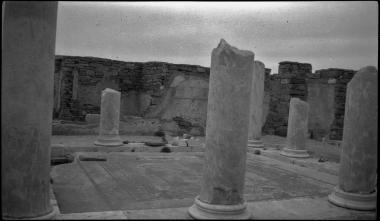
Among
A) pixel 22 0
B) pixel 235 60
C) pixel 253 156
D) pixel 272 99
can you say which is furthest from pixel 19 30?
pixel 272 99

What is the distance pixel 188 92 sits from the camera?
1655cm

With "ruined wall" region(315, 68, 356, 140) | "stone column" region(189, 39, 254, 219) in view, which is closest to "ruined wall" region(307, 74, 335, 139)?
"ruined wall" region(315, 68, 356, 140)

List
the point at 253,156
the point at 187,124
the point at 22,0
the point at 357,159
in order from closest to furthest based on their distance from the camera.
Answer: the point at 22,0 < the point at 357,159 < the point at 253,156 < the point at 187,124

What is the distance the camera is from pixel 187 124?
15.7 metres

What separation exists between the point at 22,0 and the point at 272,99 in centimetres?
1437

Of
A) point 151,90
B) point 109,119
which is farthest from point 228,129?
point 151,90

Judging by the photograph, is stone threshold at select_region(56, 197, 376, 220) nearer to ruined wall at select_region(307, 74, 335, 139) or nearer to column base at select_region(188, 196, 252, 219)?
column base at select_region(188, 196, 252, 219)

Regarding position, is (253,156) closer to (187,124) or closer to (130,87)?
(187,124)

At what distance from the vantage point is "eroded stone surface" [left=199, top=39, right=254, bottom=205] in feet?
14.0

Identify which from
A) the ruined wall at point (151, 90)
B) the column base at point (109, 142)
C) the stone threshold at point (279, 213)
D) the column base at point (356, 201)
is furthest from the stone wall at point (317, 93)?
Result: the column base at point (356, 201)

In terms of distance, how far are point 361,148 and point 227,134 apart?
2.16m

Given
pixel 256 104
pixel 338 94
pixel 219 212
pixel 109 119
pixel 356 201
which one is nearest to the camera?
pixel 219 212

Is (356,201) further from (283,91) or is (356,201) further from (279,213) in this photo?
(283,91)

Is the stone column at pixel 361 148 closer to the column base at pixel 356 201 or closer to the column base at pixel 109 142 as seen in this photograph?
the column base at pixel 356 201
